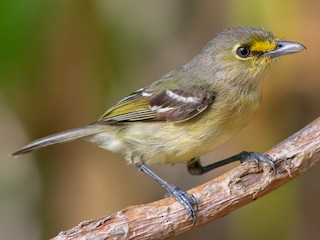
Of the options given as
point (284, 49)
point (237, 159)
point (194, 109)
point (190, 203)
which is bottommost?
point (190, 203)

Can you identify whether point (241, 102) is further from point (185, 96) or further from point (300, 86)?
point (300, 86)

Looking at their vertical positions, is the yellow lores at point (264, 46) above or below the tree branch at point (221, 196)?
above

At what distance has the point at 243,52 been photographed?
115 inches

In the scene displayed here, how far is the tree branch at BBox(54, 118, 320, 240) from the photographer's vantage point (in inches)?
83.1

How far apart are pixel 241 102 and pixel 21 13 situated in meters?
0.99

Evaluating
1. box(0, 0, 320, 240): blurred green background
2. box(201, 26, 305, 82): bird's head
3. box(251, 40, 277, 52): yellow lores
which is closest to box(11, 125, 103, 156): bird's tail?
box(0, 0, 320, 240): blurred green background

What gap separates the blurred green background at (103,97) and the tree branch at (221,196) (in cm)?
92

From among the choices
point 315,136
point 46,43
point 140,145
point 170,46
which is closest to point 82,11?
point 46,43

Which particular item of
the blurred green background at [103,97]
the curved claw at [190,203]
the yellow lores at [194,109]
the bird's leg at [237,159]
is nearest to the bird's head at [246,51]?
the yellow lores at [194,109]

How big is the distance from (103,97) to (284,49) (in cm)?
90

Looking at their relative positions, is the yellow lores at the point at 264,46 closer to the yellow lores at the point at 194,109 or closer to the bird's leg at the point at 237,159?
the yellow lores at the point at 194,109

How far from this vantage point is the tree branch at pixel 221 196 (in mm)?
2111

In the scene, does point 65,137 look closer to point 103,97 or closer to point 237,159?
point 103,97

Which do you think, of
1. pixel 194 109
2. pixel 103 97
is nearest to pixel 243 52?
pixel 194 109
